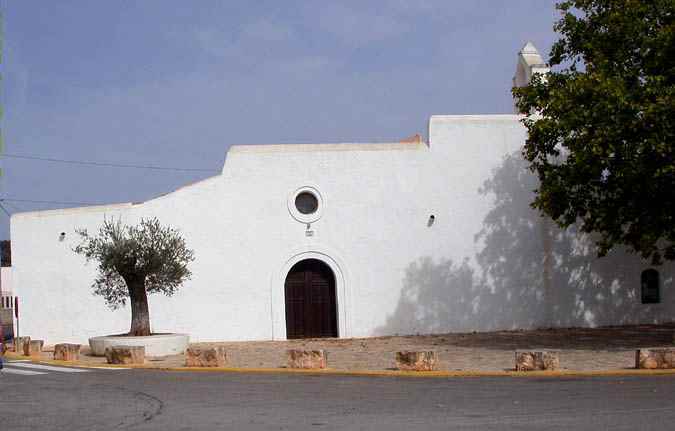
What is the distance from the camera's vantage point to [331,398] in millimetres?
12406

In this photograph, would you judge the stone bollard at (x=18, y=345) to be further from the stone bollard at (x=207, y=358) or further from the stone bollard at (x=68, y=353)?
the stone bollard at (x=207, y=358)

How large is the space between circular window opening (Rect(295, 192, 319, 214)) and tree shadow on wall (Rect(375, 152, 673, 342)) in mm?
3314

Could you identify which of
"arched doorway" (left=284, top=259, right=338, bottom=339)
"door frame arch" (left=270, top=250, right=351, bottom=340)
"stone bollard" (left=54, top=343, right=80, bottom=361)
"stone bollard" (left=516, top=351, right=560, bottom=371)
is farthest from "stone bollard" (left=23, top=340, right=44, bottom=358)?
"stone bollard" (left=516, top=351, right=560, bottom=371)

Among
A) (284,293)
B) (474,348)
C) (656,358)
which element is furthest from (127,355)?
(656,358)

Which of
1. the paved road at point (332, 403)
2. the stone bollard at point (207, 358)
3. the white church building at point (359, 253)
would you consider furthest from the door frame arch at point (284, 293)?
the paved road at point (332, 403)

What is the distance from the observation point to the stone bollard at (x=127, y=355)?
19.1 metres

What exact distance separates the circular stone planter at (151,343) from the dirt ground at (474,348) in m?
0.36

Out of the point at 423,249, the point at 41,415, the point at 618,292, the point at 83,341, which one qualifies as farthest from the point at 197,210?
the point at 41,415

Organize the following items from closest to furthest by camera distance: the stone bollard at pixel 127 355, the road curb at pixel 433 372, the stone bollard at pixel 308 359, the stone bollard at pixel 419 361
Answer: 1. the road curb at pixel 433 372
2. the stone bollard at pixel 419 361
3. the stone bollard at pixel 308 359
4. the stone bollard at pixel 127 355

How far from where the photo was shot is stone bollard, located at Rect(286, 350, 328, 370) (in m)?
16.8

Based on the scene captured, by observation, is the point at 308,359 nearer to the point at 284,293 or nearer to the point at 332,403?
the point at 332,403

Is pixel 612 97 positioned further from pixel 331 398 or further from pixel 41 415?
pixel 41 415

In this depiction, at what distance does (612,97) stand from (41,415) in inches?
532

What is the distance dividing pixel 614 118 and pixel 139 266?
37.7 ft
